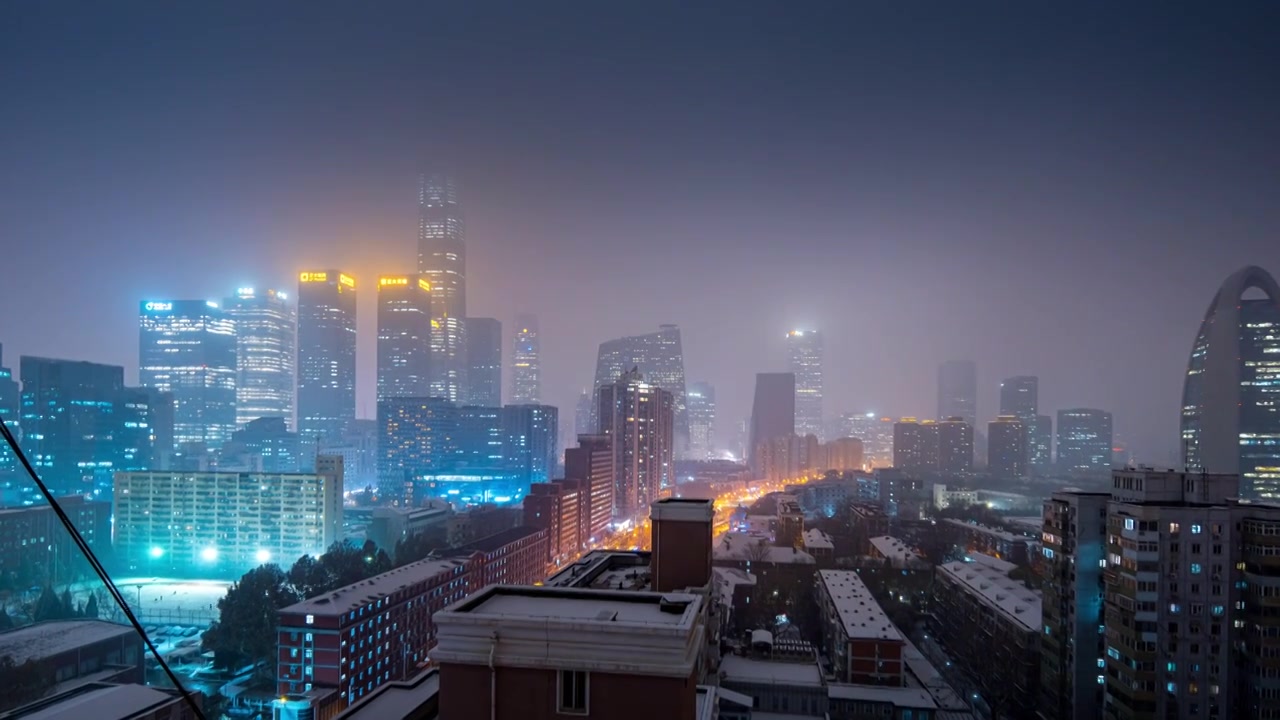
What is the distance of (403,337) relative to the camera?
85312 mm

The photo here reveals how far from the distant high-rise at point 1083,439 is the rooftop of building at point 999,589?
39.6 m

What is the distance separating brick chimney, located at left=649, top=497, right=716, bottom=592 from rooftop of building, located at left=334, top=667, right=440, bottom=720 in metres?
2.56

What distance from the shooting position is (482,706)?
3.38 metres

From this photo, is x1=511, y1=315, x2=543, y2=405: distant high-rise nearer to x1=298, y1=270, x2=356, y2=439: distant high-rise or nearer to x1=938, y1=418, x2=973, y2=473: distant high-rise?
x1=298, y1=270, x2=356, y2=439: distant high-rise

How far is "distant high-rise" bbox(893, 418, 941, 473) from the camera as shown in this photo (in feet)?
188

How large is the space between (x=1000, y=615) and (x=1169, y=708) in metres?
5.47

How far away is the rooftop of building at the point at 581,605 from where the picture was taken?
3602mm

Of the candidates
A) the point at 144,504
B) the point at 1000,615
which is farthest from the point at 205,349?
the point at 1000,615

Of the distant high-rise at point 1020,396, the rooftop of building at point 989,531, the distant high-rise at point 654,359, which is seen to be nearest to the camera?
the rooftop of building at point 989,531

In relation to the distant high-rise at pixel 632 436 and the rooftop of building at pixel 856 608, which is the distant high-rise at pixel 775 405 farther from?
the rooftop of building at pixel 856 608

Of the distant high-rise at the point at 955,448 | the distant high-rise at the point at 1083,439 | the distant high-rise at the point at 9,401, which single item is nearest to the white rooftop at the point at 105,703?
the distant high-rise at the point at 9,401

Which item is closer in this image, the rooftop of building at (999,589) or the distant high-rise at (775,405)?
the rooftop of building at (999,589)

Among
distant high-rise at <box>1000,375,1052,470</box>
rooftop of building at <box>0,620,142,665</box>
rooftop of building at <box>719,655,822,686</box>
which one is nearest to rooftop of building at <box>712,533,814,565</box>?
rooftop of building at <box>719,655,822,686</box>

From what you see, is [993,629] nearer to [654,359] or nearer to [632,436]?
[632,436]
